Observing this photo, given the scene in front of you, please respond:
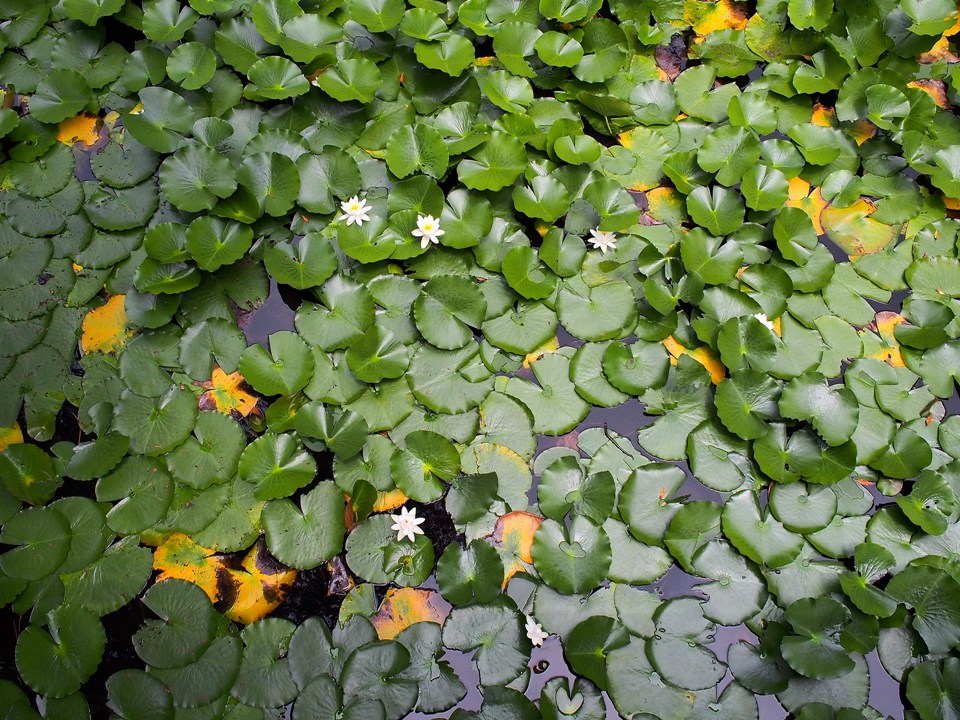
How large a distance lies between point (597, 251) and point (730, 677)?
1494mm

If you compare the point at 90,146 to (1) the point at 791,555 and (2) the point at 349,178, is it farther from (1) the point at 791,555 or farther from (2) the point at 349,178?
(1) the point at 791,555

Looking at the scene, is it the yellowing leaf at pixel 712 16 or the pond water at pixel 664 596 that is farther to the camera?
the yellowing leaf at pixel 712 16

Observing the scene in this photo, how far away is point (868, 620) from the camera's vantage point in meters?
2.14

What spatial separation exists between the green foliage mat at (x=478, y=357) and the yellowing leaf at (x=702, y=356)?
0.04 feet

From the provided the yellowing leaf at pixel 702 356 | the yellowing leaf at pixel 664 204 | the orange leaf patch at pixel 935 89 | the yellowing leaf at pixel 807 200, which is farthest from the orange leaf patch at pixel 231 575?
the orange leaf patch at pixel 935 89

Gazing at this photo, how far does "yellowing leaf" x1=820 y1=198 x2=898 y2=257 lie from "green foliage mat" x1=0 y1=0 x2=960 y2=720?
17 millimetres

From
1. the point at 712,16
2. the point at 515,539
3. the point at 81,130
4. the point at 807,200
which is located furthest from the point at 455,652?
the point at 712,16

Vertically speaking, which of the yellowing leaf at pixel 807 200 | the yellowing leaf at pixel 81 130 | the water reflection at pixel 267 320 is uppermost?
the yellowing leaf at pixel 81 130

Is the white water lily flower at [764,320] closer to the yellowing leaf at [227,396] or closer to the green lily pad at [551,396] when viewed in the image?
the green lily pad at [551,396]

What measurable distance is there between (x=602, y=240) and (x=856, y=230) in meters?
1.02

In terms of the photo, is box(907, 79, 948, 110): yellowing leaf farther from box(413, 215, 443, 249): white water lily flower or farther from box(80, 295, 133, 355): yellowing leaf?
box(80, 295, 133, 355): yellowing leaf

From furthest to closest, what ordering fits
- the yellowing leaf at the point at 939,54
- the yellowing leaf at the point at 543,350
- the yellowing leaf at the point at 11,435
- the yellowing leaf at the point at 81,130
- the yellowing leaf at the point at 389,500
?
the yellowing leaf at the point at 939,54, the yellowing leaf at the point at 81,130, the yellowing leaf at the point at 543,350, the yellowing leaf at the point at 11,435, the yellowing leaf at the point at 389,500

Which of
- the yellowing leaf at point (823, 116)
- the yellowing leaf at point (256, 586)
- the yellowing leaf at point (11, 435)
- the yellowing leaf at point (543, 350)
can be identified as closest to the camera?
the yellowing leaf at point (256, 586)

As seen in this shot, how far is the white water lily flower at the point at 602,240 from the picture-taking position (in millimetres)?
2713
